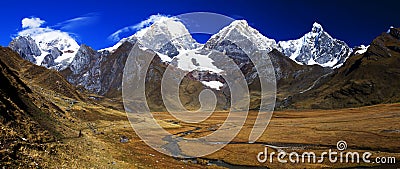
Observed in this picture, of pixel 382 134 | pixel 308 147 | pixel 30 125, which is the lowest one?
pixel 30 125

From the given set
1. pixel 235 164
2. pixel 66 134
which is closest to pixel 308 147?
pixel 235 164

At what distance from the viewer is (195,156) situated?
79.2 meters

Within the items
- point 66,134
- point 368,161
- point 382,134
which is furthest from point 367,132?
point 66,134

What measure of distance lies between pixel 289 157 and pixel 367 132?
179 ft

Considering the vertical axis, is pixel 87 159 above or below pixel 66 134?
below

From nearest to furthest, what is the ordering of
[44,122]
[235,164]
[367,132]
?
[44,122], [235,164], [367,132]

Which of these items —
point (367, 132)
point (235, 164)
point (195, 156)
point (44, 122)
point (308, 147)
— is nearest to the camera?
point (44, 122)

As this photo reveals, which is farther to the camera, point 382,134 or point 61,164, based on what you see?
point 382,134

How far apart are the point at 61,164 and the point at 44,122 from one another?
77.6 ft

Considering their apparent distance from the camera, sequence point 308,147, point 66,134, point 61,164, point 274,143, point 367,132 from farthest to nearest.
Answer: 1. point 367,132
2. point 274,143
3. point 308,147
4. point 66,134
5. point 61,164

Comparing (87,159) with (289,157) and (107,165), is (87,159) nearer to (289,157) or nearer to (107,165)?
(107,165)

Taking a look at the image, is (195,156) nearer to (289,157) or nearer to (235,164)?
(235,164)

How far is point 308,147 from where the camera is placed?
95875 millimetres

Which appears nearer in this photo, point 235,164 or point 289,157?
point 235,164
